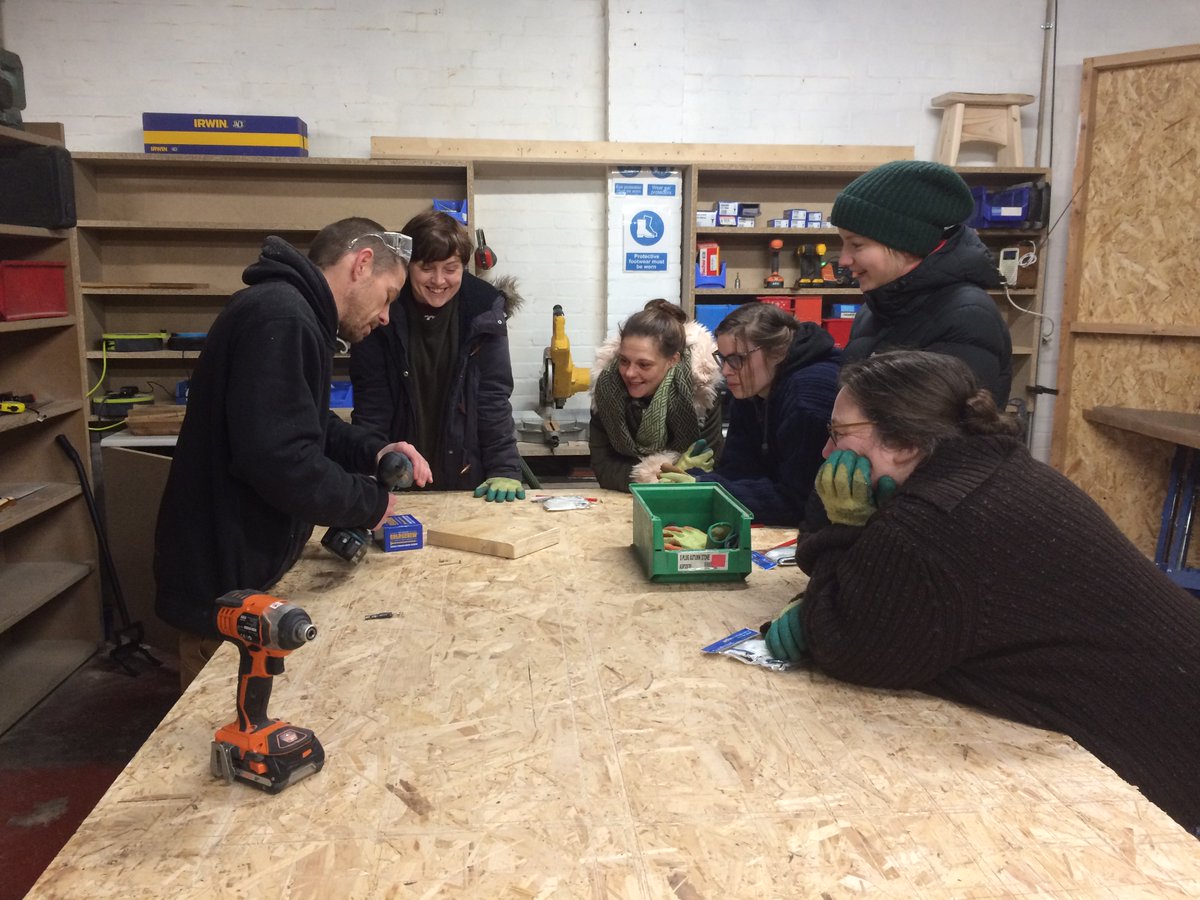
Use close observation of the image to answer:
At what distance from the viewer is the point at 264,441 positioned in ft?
5.32

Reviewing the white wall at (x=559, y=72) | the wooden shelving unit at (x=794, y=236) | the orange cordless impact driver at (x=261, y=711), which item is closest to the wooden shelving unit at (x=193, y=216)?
the white wall at (x=559, y=72)

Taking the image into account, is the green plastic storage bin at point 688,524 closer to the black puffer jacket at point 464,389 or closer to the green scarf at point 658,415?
the green scarf at point 658,415

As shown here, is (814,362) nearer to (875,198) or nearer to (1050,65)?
(875,198)

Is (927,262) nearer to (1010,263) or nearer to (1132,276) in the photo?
(1132,276)

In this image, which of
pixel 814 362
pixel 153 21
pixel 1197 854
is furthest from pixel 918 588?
pixel 153 21

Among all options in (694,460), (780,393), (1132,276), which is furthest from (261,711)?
(1132,276)

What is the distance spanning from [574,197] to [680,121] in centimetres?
72

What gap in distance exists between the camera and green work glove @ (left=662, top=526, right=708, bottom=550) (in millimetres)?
1824

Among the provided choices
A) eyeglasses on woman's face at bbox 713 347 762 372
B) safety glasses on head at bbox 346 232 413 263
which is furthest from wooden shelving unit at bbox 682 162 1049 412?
safety glasses on head at bbox 346 232 413 263

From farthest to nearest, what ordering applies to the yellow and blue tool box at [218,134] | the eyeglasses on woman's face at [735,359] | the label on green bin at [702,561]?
the yellow and blue tool box at [218,134] → the eyeglasses on woman's face at [735,359] → the label on green bin at [702,561]

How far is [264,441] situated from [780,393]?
131 centimetres

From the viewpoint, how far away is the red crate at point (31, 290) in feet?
10.3

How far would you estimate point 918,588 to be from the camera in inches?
48.6

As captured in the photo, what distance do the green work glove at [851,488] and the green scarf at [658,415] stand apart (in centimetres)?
135
